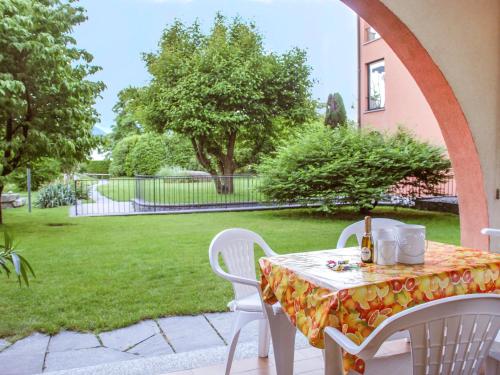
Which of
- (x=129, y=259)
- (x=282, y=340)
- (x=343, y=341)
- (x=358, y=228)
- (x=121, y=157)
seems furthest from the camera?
(x=121, y=157)

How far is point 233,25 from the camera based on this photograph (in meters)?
15.5

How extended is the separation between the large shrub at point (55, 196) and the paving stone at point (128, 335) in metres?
8.94

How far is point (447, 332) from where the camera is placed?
126cm

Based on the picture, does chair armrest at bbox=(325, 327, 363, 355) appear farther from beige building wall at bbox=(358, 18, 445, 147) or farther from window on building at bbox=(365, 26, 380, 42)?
window on building at bbox=(365, 26, 380, 42)

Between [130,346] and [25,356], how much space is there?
1.99 feet

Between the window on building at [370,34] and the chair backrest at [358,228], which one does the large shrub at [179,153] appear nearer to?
the window on building at [370,34]

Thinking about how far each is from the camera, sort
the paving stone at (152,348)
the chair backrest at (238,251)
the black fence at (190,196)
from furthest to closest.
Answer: the black fence at (190,196) < the paving stone at (152,348) < the chair backrest at (238,251)

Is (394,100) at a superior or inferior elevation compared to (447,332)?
superior

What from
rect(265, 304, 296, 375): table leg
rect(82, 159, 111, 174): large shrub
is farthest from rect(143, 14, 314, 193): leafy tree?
rect(265, 304, 296, 375): table leg

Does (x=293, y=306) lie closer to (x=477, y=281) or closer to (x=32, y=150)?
(x=477, y=281)

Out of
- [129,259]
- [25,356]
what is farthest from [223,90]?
[25,356]

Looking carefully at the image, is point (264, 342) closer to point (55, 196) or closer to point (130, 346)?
point (130, 346)

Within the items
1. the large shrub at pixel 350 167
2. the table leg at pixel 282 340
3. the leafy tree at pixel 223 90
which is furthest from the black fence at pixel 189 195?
the table leg at pixel 282 340

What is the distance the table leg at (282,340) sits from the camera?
204 centimetres
